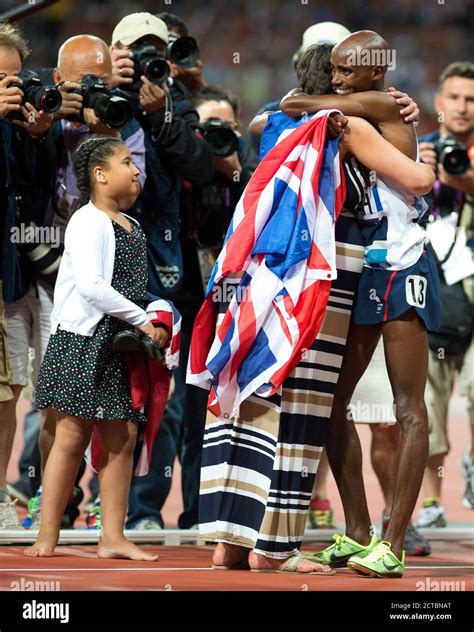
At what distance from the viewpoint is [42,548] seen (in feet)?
16.4

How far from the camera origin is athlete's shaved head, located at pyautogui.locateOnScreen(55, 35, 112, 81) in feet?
19.1

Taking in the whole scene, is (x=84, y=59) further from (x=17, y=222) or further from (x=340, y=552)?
(x=340, y=552)

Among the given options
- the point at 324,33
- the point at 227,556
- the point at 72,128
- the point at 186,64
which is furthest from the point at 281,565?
the point at 324,33

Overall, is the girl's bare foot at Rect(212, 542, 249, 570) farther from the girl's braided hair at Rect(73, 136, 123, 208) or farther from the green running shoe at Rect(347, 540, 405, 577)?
the girl's braided hair at Rect(73, 136, 123, 208)

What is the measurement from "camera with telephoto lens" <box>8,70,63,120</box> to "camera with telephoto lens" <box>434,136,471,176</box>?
2097mm

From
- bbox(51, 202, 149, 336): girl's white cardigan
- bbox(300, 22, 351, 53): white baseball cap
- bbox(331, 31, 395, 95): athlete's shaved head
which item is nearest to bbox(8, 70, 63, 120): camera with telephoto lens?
bbox(51, 202, 149, 336): girl's white cardigan

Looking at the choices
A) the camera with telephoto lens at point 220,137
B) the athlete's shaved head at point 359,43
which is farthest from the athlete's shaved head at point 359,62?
the camera with telephoto lens at point 220,137

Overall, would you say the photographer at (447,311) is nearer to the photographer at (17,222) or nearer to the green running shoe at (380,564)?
the photographer at (17,222)

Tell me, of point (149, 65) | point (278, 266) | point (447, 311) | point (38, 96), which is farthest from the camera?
point (447, 311)

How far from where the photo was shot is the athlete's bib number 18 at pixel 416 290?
183 inches

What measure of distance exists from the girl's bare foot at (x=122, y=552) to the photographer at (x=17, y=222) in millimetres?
725

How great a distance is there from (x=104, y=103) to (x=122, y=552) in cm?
183

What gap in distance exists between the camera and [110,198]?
203 inches

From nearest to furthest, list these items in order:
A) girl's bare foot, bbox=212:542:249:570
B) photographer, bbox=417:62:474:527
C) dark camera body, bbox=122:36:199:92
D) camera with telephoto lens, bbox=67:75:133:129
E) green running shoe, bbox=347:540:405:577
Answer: green running shoe, bbox=347:540:405:577 < girl's bare foot, bbox=212:542:249:570 < camera with telephoto lens, bbox=67:75:133:129 < dark camera body, bbox=122:36:199:92 < photographer, bbox=417:62:474:527
